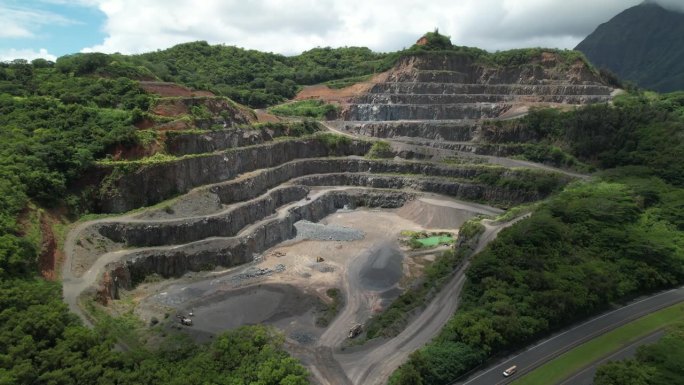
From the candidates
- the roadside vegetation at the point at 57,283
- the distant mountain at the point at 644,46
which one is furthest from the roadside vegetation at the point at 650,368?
the distant mountain at the point at 644,46

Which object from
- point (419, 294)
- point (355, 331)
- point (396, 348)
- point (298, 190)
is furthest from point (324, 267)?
point (298, 190)

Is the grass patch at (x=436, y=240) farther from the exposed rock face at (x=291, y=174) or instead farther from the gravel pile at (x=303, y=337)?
the gravel pile at (x=303, y=337)

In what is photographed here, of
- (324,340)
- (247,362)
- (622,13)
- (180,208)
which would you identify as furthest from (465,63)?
(622,13)

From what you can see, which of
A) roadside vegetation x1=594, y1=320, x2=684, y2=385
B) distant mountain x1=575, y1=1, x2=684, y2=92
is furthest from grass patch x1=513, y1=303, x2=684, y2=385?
distant mountain x1=575, y1=1, x2=684, y2=92

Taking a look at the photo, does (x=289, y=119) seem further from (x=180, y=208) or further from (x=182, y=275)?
(x=182, y=275)

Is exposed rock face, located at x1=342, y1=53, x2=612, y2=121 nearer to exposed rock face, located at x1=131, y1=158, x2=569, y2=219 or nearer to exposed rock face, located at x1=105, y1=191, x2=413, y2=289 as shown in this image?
exposed rock face, located at x1=131, y1=158, x2=569, y2=219

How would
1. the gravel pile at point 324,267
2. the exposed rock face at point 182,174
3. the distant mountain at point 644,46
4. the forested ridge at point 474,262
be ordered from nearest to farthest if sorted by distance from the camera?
the forested ridge at point 474,262
the exposed rock face at point 182,174
the gravel pile at point 324,267
the distant mountain at point 644,46
